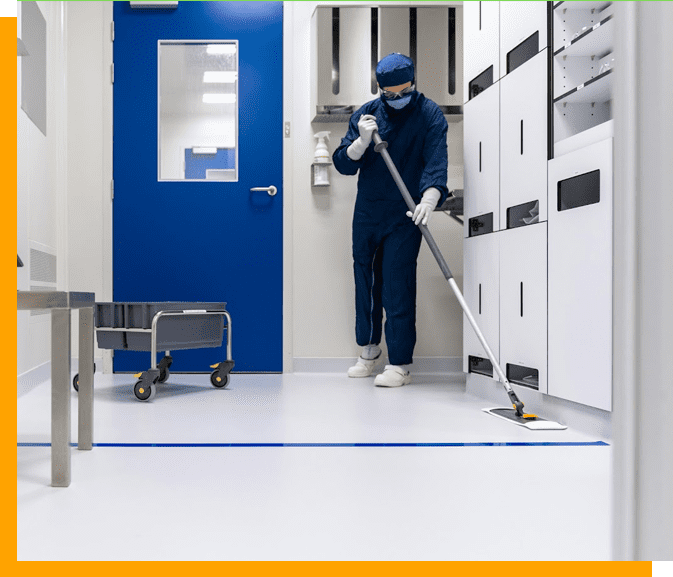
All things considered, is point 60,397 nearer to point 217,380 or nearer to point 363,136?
point 217,380

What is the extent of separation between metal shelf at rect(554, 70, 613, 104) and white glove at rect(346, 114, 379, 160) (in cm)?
97

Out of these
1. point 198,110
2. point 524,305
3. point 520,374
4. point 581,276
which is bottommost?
point 520,374

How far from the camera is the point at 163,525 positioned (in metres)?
1.03

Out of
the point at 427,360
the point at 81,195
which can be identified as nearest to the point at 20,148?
the point at 81,195

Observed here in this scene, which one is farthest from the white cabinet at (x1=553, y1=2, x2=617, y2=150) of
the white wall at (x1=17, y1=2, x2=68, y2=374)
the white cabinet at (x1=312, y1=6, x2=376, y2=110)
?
the white wall at (x1=17, y1=2, x2=68, y2=374)

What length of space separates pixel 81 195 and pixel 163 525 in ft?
9.03

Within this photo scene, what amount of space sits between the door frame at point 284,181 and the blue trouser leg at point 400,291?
673mm

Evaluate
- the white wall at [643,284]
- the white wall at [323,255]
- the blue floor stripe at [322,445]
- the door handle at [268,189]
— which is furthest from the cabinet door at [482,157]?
the white wall at [643,284]

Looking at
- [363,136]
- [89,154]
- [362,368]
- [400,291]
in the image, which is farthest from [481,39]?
[89,154]

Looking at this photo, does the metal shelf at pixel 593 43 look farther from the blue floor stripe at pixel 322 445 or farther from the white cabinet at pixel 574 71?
the blue floor stripe at pixel 322 445

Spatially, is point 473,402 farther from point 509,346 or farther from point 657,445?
point 657,445

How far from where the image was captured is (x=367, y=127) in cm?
278

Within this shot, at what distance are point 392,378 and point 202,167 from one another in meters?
1.62

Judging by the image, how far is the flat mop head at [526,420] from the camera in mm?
1874
